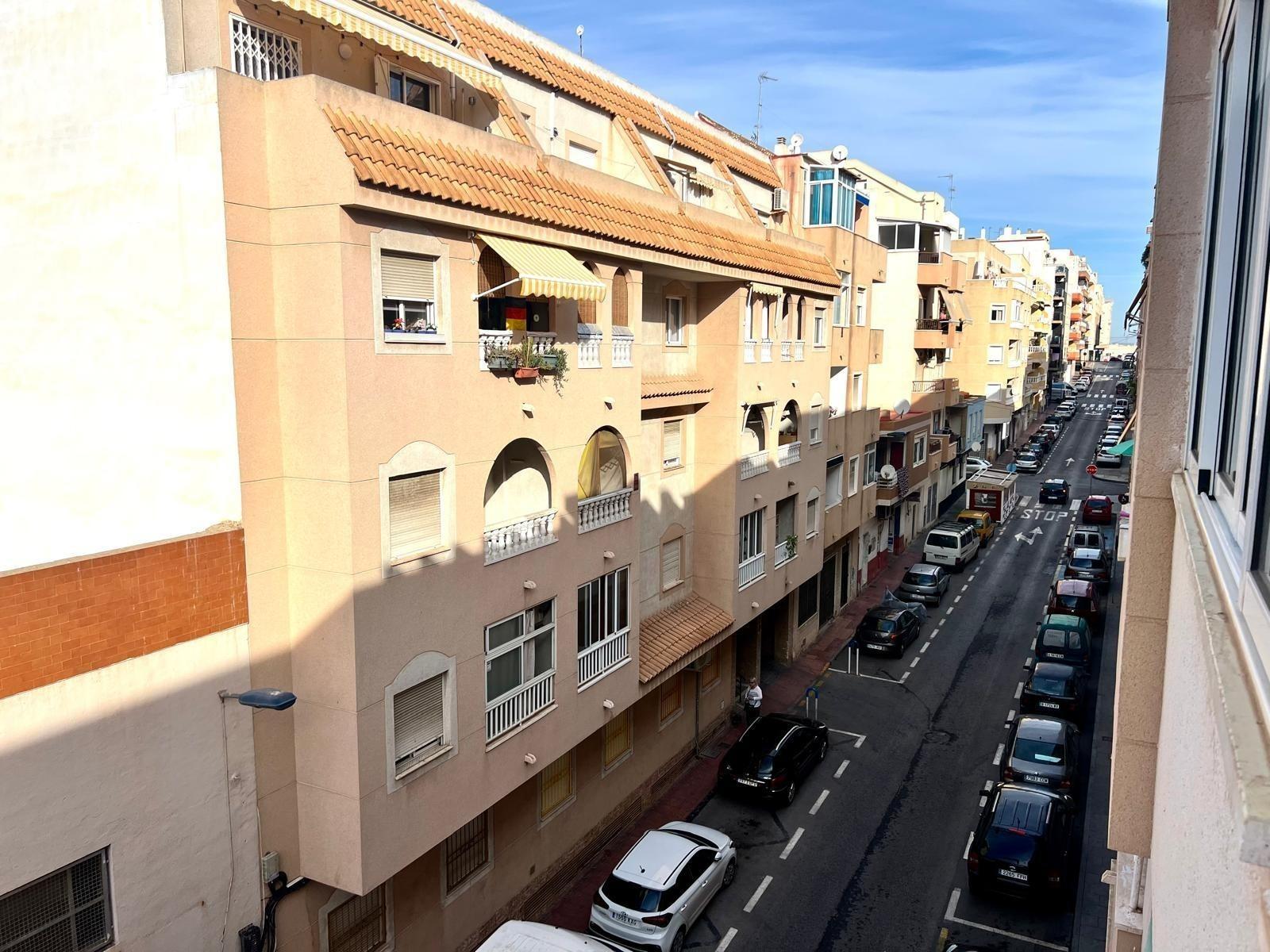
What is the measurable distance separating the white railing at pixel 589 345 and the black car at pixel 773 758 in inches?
417

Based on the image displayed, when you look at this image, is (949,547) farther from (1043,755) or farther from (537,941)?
(537,941)

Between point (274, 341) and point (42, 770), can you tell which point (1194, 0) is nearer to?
point (274, 341)

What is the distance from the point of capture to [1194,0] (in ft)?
22.1

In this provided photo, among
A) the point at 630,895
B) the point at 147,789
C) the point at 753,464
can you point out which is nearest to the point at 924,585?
the point at 753,464

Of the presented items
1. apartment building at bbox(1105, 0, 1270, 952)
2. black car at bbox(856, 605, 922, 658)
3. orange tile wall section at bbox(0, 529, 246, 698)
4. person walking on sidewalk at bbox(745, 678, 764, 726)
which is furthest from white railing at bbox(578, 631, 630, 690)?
black car at bbox(856, 605, 922, 658)

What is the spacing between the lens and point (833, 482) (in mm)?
30844

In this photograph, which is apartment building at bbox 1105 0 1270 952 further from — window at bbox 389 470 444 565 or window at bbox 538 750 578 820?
window at bbox 538 750 578 820

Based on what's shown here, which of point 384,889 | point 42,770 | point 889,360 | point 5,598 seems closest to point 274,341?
point 5,598

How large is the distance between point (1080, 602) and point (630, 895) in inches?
938

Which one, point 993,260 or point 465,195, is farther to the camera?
point 993,260

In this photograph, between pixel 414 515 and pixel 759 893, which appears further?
pixel 759 893

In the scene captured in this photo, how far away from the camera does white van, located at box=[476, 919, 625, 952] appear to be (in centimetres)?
1275

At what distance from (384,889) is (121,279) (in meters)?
9.20

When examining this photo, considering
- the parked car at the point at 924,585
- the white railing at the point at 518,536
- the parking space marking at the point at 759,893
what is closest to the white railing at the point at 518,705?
the white railing at the point at 518,536
